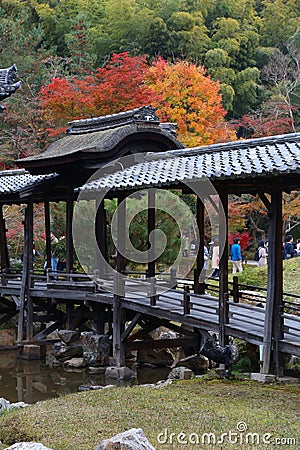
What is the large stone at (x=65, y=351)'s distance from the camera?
14797 mm

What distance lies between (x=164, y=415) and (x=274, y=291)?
2.67 m

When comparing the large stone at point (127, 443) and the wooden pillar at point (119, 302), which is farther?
the wooden pillar at point (119, 302)

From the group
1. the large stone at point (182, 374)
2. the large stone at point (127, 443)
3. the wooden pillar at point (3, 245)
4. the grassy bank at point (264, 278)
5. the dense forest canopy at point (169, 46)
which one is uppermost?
the dense forest canopy at point (169, 46)

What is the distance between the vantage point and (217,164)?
10.2 metres

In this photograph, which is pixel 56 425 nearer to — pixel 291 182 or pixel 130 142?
pixel 291 182

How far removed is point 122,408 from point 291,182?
388cm

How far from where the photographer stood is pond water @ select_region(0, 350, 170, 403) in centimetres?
1238

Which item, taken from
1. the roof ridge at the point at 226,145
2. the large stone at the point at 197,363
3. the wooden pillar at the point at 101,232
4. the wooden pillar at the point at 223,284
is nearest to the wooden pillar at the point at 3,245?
the wooden pillar at the point at 101,232

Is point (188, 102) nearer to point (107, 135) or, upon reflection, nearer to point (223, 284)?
point (107, 135)

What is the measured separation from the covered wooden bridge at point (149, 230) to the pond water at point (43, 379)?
720mm

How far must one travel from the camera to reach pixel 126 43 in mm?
37531

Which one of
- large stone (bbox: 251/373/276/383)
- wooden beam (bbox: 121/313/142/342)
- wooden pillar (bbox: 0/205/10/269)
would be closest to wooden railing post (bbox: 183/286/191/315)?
wooden beam (bbox: 121/313/142/342)

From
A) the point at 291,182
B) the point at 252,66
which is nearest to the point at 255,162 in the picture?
the point at 291,182

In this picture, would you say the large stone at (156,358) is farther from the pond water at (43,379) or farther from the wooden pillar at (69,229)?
the wooden pillar at (69,229)
